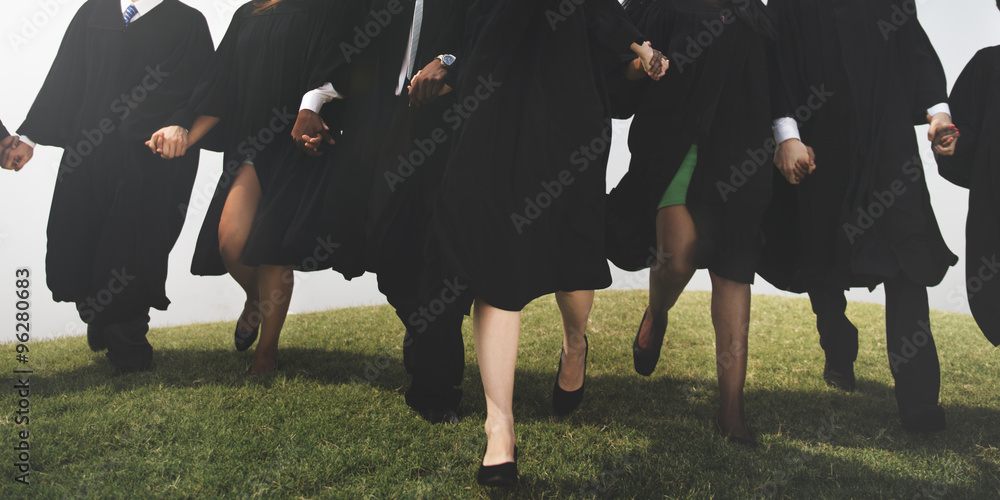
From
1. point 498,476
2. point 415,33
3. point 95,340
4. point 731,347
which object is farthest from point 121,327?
point 731,347

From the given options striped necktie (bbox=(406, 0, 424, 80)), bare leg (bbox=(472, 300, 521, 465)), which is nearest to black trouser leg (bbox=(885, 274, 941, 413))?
bare leg (bbox=(472, 300, 521, 465))

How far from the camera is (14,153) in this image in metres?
3.54

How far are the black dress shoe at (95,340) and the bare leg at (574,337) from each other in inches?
110

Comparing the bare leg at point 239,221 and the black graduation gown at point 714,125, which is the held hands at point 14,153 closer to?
the bare leg at point 239,221

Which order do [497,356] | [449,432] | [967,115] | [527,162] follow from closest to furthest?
1. [497,356]
2. [527,162]
3. [449,432]
4. [967,115]

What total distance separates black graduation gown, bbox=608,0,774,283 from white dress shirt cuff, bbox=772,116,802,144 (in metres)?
0.06

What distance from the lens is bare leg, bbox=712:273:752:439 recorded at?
2887 millimetres

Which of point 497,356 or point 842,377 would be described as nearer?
point 497,356

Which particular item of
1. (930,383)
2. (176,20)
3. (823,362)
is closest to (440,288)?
(930,383)

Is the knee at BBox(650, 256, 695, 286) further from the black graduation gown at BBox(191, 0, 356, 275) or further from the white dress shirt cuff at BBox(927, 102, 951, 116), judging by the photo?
the black graduation gown at BBox(191, 0, 356, 275)

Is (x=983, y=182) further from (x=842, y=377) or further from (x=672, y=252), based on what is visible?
(x=672, y=252)

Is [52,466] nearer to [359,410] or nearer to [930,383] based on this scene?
[359,410]

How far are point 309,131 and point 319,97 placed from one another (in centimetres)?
20

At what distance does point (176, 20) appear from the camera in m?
3.93
